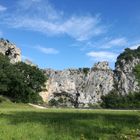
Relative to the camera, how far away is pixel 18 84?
400 ft

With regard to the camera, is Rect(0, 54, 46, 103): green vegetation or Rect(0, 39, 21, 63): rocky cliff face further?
Rect(0, 39, 21, 63): rocky cliff face

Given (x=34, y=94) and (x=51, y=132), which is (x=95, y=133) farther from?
(x=34, y=94)

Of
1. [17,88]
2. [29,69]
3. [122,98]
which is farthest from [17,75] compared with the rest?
[122,98]

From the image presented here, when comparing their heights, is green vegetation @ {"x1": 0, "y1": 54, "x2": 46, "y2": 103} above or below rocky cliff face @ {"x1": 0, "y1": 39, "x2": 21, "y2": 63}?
below

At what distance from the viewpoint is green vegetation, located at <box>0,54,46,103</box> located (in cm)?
11888

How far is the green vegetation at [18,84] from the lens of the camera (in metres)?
119

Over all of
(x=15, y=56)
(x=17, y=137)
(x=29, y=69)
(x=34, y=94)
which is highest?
(x=15, y=56)

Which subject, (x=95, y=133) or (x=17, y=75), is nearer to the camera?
(x=95, y=133)

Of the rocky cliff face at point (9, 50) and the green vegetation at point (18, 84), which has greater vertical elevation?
the rocky cliff face at point (9, 50)

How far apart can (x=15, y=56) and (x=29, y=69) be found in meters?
57.3

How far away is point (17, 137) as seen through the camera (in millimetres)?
14969

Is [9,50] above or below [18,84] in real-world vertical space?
above

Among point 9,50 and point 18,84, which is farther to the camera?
point 9,50

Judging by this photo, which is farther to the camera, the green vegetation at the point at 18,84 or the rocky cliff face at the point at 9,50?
the rocky cliff face at the point at 9,50
